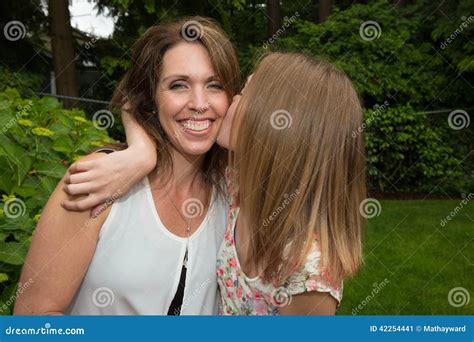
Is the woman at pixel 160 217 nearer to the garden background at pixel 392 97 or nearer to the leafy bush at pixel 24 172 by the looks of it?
the leafy bush at pixel 24 172

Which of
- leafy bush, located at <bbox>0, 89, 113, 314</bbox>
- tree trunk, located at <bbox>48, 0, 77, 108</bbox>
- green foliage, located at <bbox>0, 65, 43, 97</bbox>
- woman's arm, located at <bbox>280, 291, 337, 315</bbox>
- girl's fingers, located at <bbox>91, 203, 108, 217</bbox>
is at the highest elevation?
woman's arm, located at <bbox>280, 291, 337, 315</bbox>

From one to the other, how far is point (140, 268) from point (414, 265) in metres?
4.71

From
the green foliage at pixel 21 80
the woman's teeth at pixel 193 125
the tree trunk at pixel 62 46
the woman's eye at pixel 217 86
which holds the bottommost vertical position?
the green foliage at pixel 21 80

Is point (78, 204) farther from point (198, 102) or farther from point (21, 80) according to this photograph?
point (21, 80)

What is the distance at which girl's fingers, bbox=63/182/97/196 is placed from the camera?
6.20 ft

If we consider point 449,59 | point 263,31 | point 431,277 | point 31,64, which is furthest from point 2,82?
point 263,31

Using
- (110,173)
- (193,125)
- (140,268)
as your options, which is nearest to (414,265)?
(193,125)

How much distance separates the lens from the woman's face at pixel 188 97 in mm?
2168

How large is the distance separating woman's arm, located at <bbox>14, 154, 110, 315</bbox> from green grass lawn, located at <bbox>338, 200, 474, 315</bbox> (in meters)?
2.71

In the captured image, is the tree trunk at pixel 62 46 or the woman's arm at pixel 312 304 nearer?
the woman's arm at pixel 312 304

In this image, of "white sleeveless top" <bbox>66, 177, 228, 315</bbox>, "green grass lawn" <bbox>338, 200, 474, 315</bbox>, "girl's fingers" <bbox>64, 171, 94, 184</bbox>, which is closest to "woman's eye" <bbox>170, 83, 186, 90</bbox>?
"white sleeveless top" <bbox>66, 177, 228, 315</bbox>

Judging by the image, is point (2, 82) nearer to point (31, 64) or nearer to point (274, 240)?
point (31, 64)

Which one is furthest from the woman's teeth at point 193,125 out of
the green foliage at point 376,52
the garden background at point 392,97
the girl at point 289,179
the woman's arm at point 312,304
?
the green foliage at point 376,52

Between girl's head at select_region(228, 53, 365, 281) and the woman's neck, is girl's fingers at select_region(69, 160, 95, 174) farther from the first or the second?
girl's head at select_region(228, 53, 365, 281)
